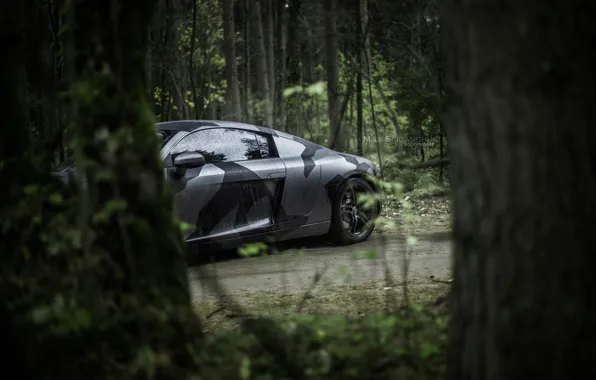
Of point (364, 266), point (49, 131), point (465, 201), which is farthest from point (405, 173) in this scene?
point (465, 201)

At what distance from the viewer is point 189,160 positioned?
7504 millimetres

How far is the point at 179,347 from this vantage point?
3238 millimetres

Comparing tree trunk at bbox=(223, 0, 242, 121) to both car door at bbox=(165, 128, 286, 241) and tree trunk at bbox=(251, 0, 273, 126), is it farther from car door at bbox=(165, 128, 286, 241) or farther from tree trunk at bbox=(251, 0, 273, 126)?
car door at bbox=(165, 128, 286, 241)

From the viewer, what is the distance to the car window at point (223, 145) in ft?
26.4

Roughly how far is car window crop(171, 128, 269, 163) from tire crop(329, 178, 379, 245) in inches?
42.6

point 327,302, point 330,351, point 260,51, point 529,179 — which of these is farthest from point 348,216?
point 260,51

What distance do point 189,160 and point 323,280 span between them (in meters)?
1.61

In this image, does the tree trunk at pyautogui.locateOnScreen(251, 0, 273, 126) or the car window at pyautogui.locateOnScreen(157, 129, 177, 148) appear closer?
the car window at pyautogui.locateOnScreen(157, 129, 177, 148)

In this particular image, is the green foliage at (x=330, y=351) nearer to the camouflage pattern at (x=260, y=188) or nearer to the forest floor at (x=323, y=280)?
the forest floor at (x=323, y=280)

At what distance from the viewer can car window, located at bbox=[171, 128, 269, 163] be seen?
804 centimetres

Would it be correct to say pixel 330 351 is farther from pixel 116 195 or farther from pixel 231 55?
pixel 231 55

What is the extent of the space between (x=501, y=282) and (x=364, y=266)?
5.23 metres

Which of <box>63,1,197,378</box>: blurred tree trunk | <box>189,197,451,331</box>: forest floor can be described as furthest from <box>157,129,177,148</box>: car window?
<box>63,1,197,378</box>: blurred tree trunk

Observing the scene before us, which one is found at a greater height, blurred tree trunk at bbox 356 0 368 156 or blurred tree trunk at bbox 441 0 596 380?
blurred tree trunk at bbox 356 0 368 156
